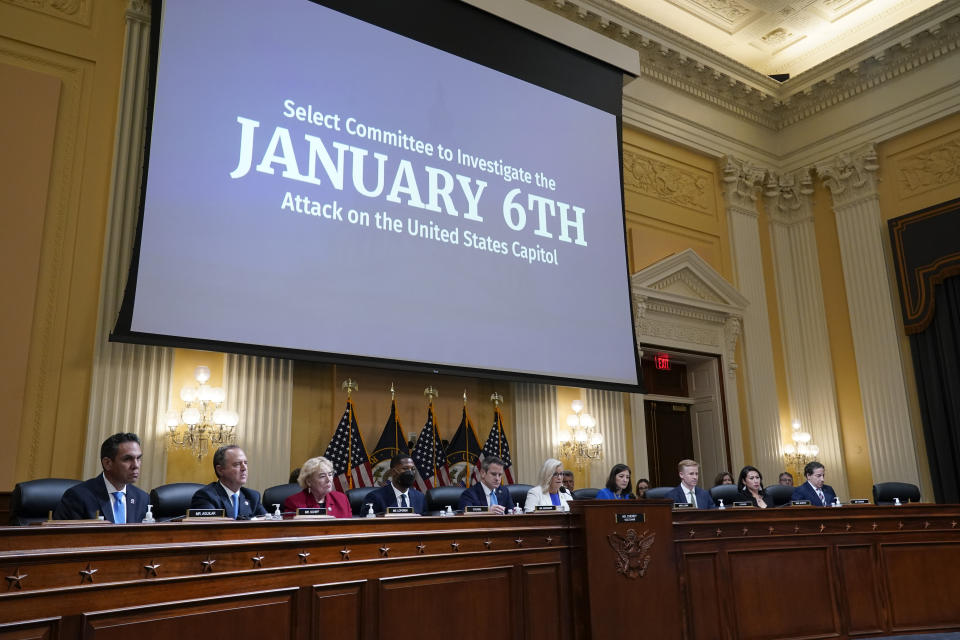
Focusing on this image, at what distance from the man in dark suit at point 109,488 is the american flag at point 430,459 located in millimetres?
3445

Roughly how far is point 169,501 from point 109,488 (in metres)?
0.60

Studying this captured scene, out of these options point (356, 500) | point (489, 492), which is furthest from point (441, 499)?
point (356, 500)

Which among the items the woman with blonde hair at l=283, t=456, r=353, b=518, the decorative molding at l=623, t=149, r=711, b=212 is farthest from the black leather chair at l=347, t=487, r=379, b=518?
the decorative molding at l=623, t=149, r=711, b=212

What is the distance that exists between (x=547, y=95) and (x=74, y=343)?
17.3 feet

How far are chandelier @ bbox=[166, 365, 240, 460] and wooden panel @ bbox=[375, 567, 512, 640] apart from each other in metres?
3.05

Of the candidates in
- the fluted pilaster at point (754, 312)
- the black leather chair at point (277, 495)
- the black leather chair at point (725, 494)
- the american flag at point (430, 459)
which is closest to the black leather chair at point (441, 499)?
the black leather chair at point (277, 495)

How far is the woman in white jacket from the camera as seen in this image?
580 centimetres

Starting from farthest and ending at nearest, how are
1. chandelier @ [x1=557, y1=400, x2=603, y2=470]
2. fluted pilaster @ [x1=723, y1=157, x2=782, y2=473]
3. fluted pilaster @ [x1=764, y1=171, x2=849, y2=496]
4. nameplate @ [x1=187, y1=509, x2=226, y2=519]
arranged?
fluted pilaster @ [x1=764, y1=171, x2=849, y2=496] < fluted pilaster @ [x1=723, y1=157, x2=782, y2=473] < chandelier @ [x1=557, y1=400, x2=603, y2=470] < nameplate @ [x1=187, y1=509, x2=226, y2=519]

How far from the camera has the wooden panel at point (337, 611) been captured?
10.8 ft

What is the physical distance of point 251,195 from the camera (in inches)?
244

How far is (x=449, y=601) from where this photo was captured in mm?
3789

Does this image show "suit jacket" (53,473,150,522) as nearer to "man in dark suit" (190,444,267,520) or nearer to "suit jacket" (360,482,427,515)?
"man in dark suit" (190,444,267,520)

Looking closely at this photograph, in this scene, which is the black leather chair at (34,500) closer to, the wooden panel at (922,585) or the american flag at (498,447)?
the american flag at (498,447)

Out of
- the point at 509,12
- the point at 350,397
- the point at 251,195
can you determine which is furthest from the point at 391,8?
the point at 350,397
